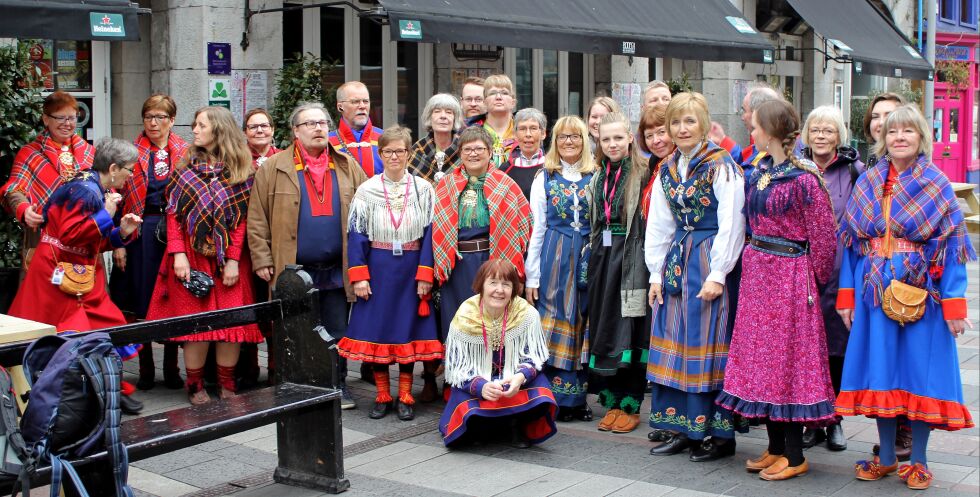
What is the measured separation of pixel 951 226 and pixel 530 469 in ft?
7.70

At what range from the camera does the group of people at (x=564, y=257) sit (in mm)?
5648

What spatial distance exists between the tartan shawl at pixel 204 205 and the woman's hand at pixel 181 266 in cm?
10

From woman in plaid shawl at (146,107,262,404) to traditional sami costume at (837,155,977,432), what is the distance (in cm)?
359

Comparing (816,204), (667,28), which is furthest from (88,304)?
(667,28)

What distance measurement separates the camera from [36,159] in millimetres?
7184

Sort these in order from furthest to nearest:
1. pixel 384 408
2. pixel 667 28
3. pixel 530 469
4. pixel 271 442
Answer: pixel 667 28
pixel 384 408
pixel 271 442
pixel 530 469

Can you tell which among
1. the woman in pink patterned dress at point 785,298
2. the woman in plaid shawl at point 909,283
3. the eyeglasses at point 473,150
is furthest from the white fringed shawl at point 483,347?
the woman in plaid shawl at point 909,283

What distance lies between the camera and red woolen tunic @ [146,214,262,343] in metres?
7.10

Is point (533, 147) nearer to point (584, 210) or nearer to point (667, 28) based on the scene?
point (584, 210)

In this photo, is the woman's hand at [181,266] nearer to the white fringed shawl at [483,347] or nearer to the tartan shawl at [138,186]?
the tartan shawl at [138,186]

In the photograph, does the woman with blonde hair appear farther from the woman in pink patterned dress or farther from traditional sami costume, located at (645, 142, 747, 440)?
the woman in pink patterned dress

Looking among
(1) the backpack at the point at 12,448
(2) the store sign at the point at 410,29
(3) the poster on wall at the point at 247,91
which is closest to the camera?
(1) the backpack at the point at 12,448

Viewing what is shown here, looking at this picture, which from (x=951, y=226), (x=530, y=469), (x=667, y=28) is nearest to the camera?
(x=951, y=226)

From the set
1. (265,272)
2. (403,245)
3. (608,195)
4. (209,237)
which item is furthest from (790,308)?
(209,237)
